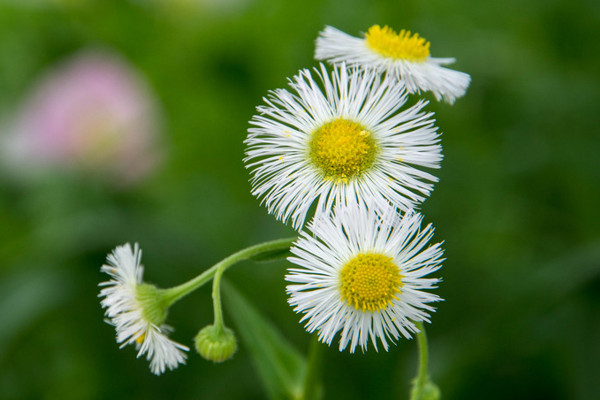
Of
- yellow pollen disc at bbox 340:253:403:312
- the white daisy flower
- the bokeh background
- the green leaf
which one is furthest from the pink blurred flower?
yellow pollen disc at bbox 340:253:403:312

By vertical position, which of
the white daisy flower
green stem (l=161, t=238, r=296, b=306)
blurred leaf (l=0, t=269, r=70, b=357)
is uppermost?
the white daisy flower

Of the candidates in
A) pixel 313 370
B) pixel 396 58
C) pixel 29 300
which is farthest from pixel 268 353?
pixel 29 300

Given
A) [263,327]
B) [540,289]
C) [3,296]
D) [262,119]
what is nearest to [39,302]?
[3,296]

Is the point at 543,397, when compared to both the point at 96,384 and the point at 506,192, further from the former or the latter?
the point at 96,384

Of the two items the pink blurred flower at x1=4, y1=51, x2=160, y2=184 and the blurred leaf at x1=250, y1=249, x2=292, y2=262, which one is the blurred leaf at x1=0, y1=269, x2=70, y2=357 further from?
the blurred leaf at x1=250, y1=249, x2=292, y2=262

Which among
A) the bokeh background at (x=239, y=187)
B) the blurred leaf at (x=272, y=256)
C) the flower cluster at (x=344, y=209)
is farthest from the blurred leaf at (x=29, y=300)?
the blurred leaf at (x=272, y=256)

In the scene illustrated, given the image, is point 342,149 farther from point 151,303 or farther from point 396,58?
point 151,303

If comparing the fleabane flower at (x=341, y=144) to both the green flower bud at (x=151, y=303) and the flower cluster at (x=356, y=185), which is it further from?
the green flower bud at (x=151, y=303)
